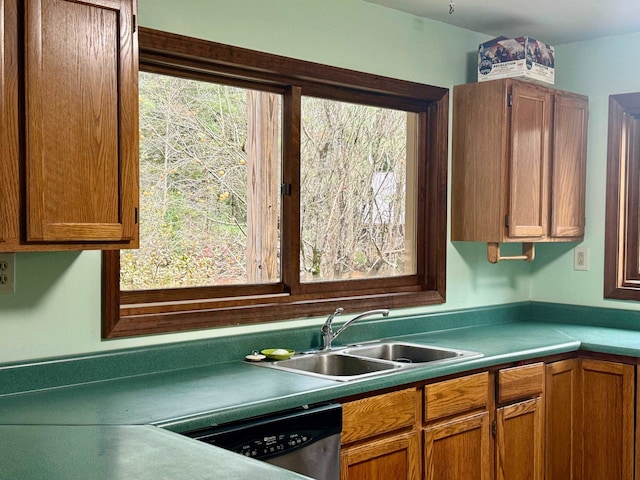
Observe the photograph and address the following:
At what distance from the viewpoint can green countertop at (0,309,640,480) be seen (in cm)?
167

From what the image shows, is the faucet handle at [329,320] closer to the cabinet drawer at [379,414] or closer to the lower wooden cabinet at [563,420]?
the cabinet drawer at [379,414]

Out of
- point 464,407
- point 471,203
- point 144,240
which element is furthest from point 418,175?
point 144,240

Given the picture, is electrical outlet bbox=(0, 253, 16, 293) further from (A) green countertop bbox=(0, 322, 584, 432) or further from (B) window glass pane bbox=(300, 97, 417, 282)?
(B) window glass pane bbox=(300, 97, 417, 282)

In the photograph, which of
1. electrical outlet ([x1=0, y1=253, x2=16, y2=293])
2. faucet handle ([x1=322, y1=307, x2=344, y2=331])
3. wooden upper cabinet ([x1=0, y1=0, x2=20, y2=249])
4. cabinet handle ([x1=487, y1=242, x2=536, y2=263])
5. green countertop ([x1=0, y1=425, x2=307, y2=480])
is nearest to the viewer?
green countertop ([x1=0, y1=425, x2=307, y2=480])

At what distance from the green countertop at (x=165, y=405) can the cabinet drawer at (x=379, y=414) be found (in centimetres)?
6

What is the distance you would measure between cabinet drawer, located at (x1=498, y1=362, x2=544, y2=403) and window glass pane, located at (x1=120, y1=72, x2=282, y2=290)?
1.02 meters

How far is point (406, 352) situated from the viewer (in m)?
3.27

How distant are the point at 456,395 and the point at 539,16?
1.83 metres

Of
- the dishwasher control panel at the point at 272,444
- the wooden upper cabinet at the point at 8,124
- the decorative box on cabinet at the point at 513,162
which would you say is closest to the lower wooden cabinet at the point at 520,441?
the decorative box on cabinet at the point at 513,162

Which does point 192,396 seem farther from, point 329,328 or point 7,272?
point 329,328

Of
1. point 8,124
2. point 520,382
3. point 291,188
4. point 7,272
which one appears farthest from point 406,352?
point 8,124

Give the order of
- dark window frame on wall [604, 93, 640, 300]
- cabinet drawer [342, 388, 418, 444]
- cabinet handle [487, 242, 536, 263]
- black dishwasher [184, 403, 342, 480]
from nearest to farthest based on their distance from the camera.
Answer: black dishwasher [184, 403, 342, 480]
cabinet drawer [342, 388, 418, 444]
cabinet handle [487, 242, 536, 263]
dark window frame on wall [604, 93, 640, 300]

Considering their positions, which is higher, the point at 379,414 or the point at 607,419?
the point at 379,414

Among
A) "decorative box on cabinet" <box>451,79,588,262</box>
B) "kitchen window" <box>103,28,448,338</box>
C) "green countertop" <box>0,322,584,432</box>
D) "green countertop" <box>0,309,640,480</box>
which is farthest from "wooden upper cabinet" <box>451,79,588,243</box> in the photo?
"green countertop" <box>0,322,584,432</box>
